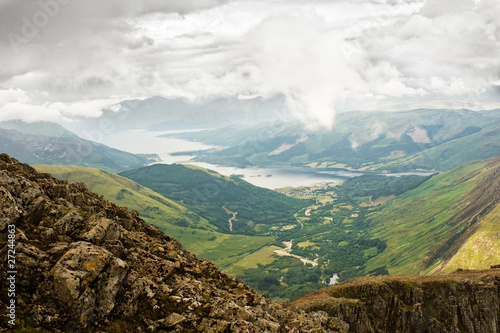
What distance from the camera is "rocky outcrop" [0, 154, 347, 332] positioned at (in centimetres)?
2727

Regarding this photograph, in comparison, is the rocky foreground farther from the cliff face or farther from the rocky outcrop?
the cliff face

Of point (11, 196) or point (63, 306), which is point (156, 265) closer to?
point (63, 306)

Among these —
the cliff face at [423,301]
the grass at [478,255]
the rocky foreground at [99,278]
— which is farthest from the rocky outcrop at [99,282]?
the grass at [478,255]

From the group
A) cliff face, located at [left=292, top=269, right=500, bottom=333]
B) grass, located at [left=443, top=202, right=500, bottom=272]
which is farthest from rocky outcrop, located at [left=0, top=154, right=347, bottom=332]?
grass, located at [left=443, top=202, right=500, bottom=272]

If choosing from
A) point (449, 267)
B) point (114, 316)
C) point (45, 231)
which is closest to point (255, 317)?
point (114, 316)

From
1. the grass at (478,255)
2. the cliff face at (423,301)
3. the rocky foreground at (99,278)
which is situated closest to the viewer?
the rocky foreground at (99,278)

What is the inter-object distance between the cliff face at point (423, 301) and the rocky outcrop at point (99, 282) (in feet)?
103

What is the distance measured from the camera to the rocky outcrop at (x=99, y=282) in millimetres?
27266

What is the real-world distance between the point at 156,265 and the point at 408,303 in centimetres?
6012

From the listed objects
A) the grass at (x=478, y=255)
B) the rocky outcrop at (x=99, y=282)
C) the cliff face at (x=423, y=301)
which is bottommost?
the grass at (x=478, y=255)

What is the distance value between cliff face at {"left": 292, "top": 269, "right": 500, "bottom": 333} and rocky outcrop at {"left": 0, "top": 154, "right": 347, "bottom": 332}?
103 ft

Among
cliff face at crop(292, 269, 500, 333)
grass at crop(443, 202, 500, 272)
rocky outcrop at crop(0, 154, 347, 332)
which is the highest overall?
rocky outcrop at crop(0, 154, 347, 332)

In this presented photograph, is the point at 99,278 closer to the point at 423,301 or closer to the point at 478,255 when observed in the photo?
the point at 423,301

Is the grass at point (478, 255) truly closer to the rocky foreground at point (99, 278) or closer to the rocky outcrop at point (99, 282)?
the rocky foreground at point (99, 278)
